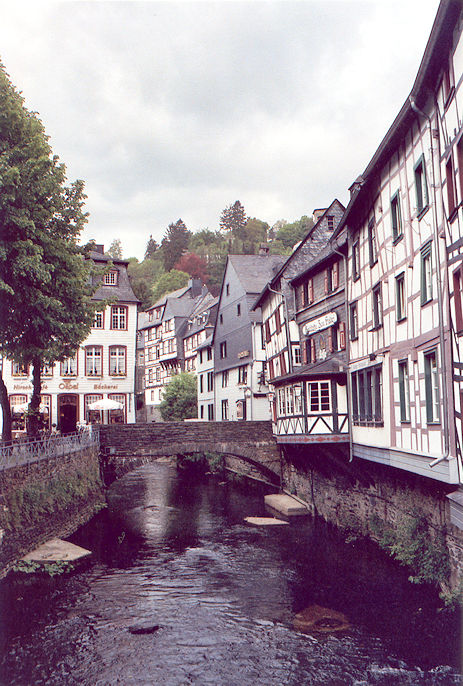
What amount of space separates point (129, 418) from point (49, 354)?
894 inches

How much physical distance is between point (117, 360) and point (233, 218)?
101 m

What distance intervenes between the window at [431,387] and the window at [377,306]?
14.9 ft

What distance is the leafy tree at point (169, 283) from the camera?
4124 inches

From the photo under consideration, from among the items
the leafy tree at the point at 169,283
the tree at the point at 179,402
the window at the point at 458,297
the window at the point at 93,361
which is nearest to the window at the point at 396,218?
the window at the point at 458,297

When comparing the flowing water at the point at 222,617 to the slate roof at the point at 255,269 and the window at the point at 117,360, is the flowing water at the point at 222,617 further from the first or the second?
the slate roof at the point at 255,269

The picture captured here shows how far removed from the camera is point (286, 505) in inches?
1164

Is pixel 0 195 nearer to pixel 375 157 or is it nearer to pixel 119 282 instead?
pixel 375 157

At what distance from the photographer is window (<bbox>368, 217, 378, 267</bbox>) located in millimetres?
20236

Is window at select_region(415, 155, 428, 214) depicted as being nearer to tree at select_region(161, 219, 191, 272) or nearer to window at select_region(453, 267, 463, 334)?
window at select_region(453, 267, 463, 334)

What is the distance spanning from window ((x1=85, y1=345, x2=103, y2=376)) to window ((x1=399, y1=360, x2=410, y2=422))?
27.4 metres

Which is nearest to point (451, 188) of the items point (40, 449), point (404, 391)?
point (404, 391)

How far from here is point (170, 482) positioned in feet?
137

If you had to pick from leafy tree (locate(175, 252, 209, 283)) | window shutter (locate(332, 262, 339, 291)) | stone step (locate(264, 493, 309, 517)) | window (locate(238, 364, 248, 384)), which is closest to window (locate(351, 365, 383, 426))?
window shutter (locate(332, 262, 339, 291))

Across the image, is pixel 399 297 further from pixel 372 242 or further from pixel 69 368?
pixel 69 368
